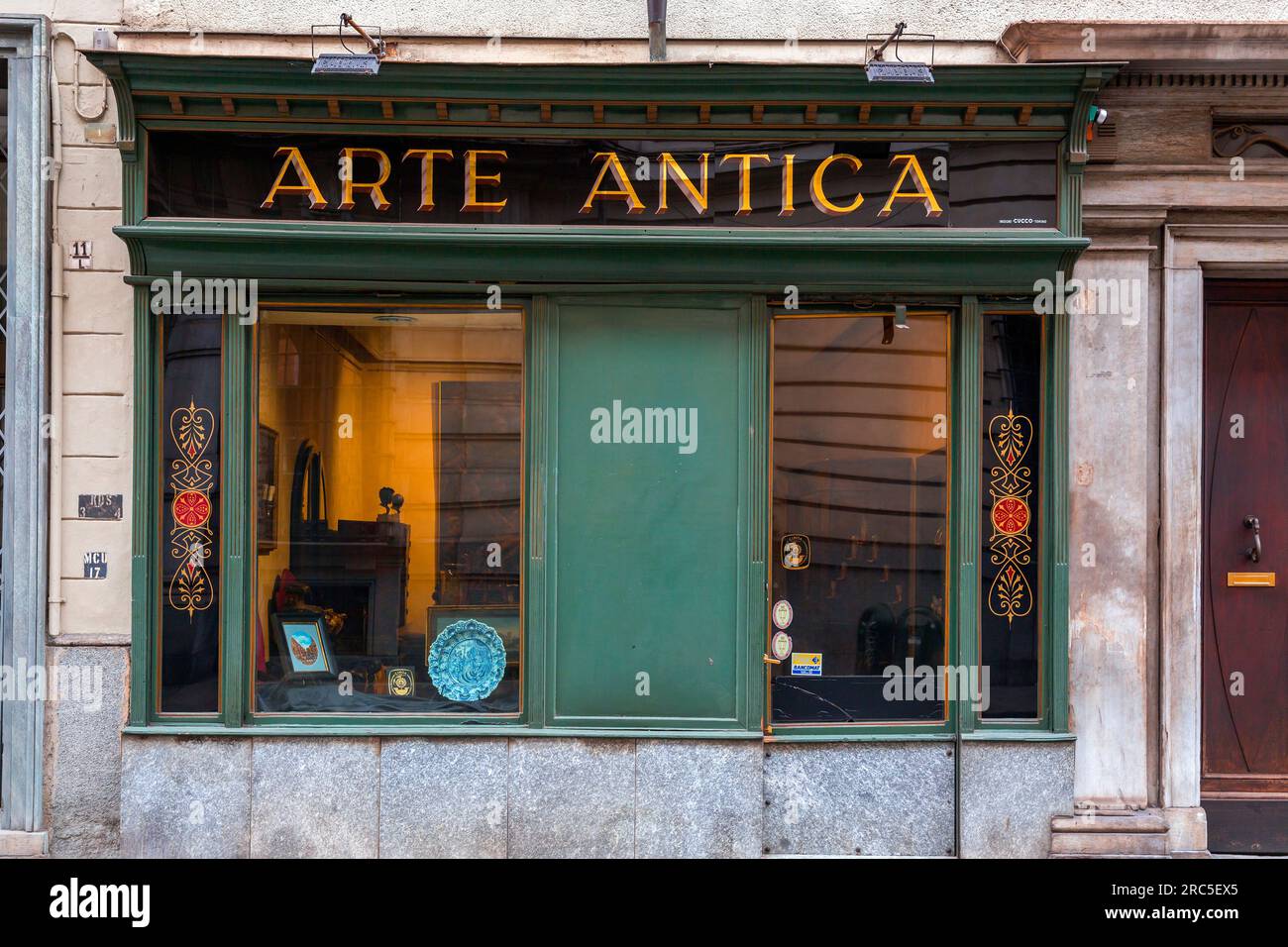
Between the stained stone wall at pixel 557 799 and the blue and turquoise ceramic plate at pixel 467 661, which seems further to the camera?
the blue and turquoise ceramic plate at pixel 467 661

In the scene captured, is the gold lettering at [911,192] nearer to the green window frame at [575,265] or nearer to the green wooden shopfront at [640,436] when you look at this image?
the green wooden shopfront at [640,436]

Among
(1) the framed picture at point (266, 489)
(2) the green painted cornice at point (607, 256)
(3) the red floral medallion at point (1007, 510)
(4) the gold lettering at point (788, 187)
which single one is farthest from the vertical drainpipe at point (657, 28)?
(3) the red floral medallion at point (1007, 510)

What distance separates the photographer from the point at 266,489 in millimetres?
6090

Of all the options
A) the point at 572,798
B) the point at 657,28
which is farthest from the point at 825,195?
the point at 572,798

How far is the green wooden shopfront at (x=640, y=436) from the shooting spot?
5.89m

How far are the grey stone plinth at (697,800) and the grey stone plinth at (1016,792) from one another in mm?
1276

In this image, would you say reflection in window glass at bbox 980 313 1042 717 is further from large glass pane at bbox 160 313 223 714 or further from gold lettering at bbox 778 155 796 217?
large glass pane at bbox 160 313 223 714

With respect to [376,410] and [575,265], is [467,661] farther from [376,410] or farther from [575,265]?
[575,265]

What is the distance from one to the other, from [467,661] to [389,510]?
1.05 metres

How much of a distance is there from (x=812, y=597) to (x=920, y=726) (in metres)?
1.01

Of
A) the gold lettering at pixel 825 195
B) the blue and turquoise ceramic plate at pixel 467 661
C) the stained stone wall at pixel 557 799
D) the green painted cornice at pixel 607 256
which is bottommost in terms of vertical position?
the stained stone wall at pixel 557 799

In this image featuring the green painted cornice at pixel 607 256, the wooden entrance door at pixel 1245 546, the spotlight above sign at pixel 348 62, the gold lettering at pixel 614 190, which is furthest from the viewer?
the wooden entrance door at pixel 1245 546

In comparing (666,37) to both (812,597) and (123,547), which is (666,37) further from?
(123,547)

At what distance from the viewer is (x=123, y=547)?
6.01 meters
